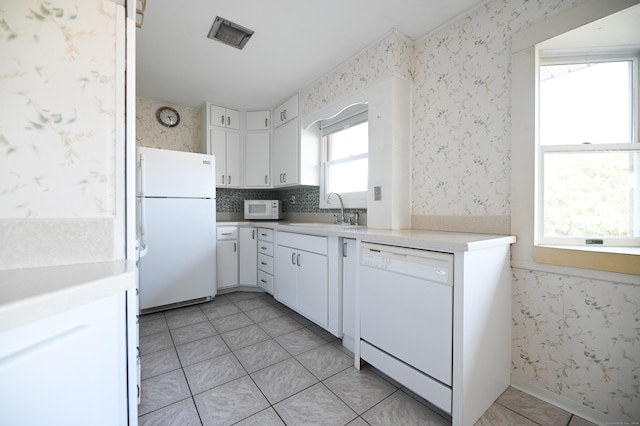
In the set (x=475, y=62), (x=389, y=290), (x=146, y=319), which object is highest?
(x=475, y=62)

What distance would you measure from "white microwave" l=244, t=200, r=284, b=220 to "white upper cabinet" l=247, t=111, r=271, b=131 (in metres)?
1.04

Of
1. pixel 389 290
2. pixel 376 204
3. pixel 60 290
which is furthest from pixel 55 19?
pixel 376 204

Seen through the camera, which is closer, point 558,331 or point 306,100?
point 558,331

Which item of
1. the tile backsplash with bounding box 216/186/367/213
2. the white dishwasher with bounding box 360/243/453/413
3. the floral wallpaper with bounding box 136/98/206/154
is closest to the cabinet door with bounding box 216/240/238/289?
the tile backsplash with bounding box 216/186/367/213

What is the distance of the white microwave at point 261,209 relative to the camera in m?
3.64

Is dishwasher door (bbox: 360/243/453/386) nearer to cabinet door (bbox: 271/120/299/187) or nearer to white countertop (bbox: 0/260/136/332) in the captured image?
white countertop (bbox: 0/260/136/332)

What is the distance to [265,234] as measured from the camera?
3.07m

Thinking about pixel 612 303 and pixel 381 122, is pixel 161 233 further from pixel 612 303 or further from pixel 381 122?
pixel 612 303

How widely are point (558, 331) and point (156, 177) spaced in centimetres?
338

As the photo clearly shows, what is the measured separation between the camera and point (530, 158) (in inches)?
61.1

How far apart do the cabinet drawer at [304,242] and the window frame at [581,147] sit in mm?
1401

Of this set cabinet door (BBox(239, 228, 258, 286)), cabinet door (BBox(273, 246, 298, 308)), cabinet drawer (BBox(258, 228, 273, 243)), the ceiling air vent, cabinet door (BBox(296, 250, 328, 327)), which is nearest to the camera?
the ceiling air vent

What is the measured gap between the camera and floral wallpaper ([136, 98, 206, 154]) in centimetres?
334

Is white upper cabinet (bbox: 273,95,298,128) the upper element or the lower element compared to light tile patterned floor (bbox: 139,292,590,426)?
upper
